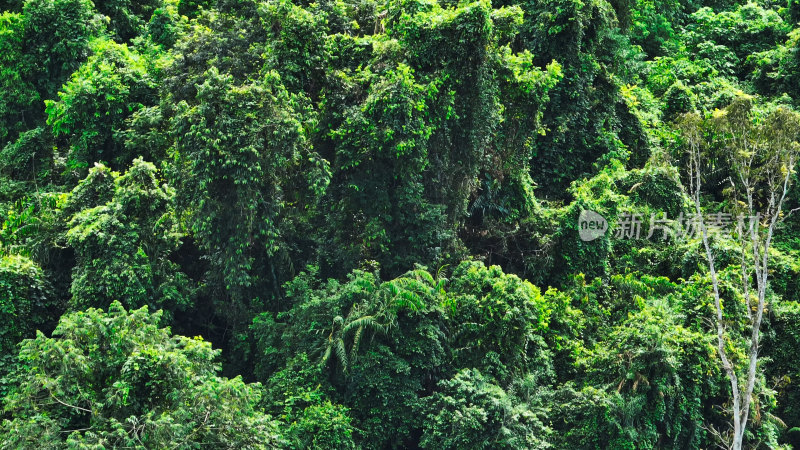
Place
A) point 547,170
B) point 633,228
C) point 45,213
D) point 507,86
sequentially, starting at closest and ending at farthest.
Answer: point 45,213 < point 507,86 < point 633,228 < point 547,170

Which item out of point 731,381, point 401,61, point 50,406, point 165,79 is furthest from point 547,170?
point 50,406

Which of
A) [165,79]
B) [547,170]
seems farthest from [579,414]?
[165,79]

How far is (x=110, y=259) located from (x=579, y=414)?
26.4ft

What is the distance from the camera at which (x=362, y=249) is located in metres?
17.4

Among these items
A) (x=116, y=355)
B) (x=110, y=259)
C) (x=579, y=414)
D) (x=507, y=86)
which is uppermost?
(x=507, y=86)

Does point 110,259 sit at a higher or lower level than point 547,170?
lower

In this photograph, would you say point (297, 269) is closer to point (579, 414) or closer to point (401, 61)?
point (401, 61)

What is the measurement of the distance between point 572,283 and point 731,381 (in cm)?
381

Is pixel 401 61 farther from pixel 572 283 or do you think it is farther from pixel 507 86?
pixel 572 283

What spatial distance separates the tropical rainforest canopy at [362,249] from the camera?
1518cm

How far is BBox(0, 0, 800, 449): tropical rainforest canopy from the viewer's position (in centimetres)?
1518

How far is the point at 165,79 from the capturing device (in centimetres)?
1738

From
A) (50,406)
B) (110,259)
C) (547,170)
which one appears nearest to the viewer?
(50,406)

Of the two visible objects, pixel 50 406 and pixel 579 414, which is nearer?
pixel 50 406
